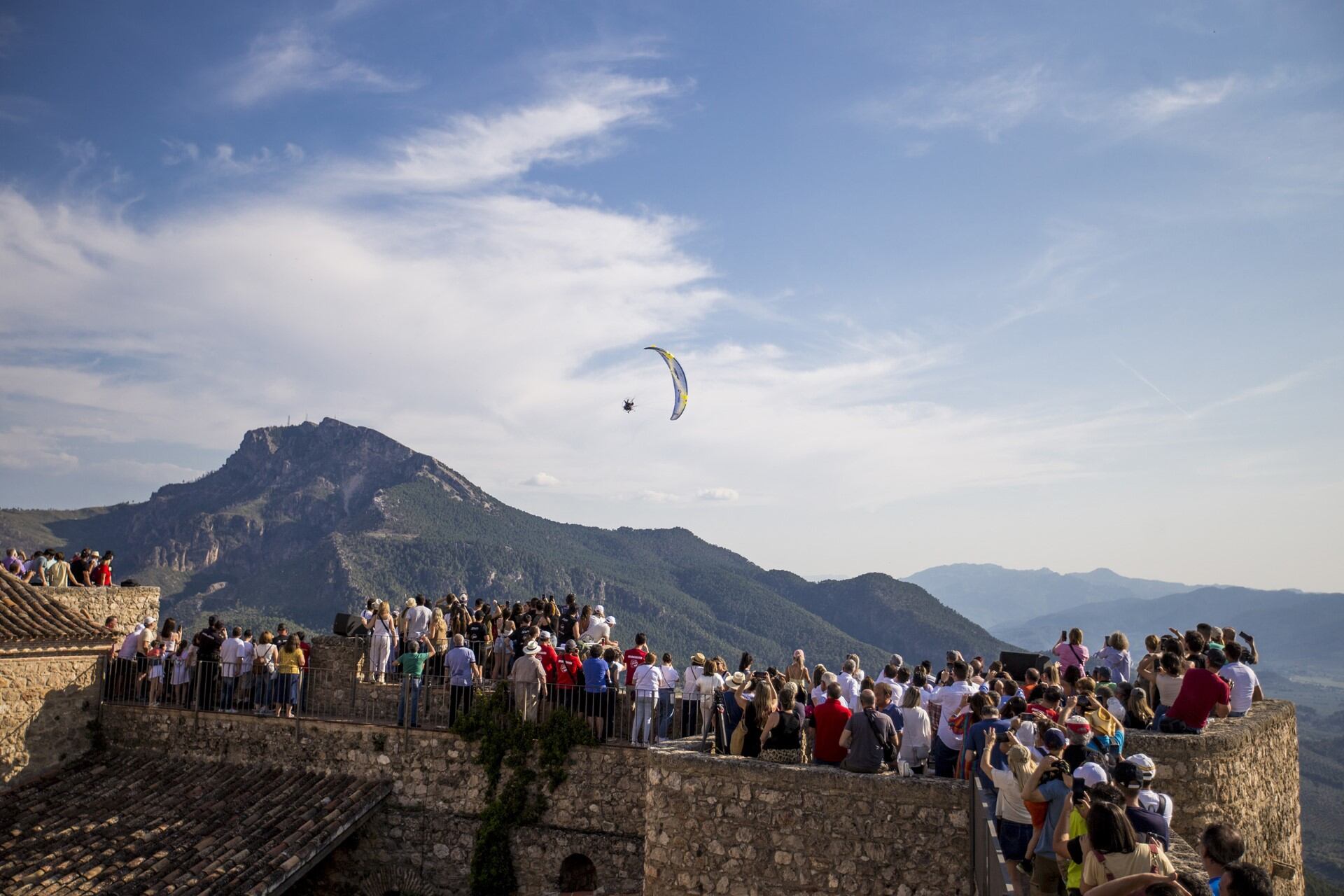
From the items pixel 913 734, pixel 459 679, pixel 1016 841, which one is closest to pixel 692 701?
pixel 459 679

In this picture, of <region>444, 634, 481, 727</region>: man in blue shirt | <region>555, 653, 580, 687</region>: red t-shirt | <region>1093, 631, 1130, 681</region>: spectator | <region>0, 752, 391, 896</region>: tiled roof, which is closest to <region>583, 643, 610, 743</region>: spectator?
<region>555, 653, 580, 687</region>: red t-shirt

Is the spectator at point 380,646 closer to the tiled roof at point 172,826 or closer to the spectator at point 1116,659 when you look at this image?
the tiled roof at point 172,826

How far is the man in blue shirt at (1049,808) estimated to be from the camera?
6.61 meters

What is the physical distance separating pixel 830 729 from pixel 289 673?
31.4ft

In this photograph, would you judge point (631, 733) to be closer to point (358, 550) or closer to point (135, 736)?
point (135, 736)

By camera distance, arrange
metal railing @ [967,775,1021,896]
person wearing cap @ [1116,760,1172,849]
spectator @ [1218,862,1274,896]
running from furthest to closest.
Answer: metal railing @ [967,775,1021,896] < person wearing cap @ [1116,760,1172,849] < spectator @ [1218,862,1274,896]

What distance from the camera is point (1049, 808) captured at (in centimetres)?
665

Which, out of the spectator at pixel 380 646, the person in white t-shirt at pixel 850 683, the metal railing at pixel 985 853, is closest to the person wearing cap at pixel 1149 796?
the metal railing at pixel 985 853

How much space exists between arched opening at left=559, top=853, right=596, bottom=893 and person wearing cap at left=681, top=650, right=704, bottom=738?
2366mm

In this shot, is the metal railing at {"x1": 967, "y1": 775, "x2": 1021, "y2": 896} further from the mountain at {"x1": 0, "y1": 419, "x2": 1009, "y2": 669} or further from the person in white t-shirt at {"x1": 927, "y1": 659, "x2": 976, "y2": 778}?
the mountain at {"x1": 0, "y1": 419, "x2": 1009, "y2": 669}

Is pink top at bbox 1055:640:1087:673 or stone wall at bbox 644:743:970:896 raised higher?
pink top at bbox 1055:640:1087:673

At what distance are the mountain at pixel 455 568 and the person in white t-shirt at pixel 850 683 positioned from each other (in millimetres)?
65965

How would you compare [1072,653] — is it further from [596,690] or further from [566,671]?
[566,671]

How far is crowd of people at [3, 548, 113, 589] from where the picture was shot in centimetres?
1927
